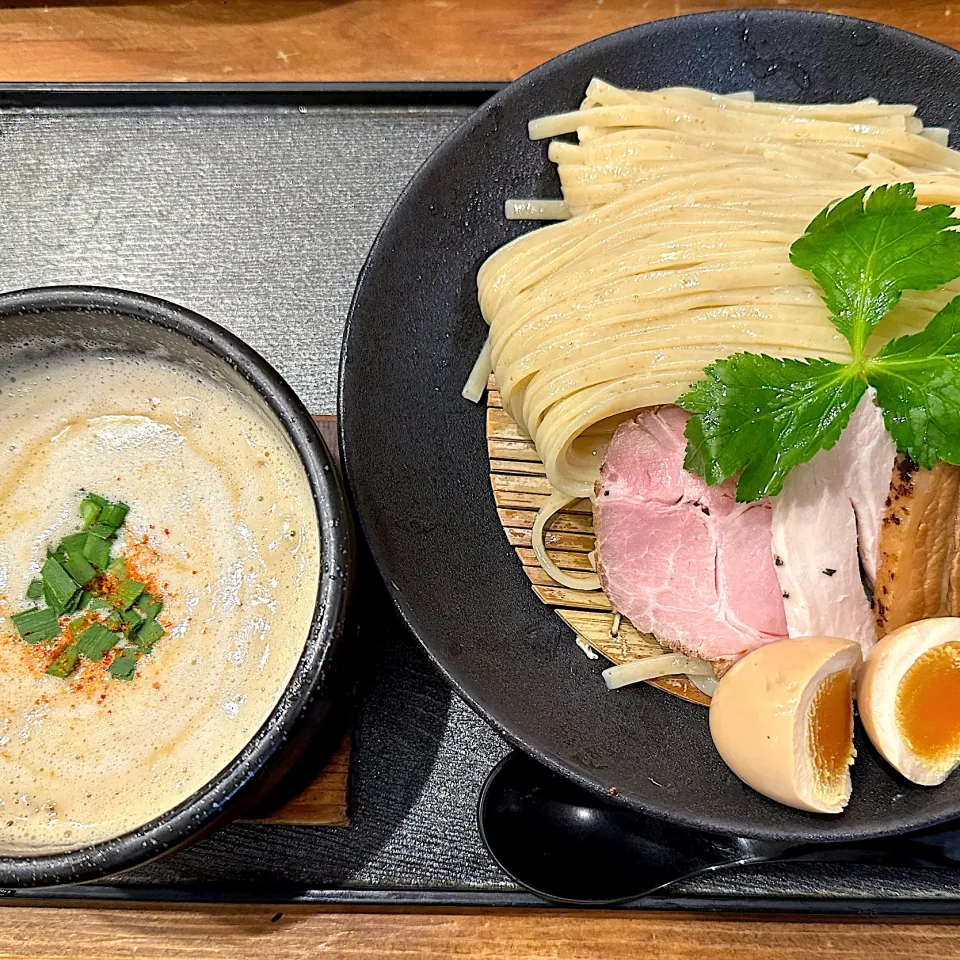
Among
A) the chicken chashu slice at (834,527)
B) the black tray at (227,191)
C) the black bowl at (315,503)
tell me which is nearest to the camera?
the black bowl at (315,503)

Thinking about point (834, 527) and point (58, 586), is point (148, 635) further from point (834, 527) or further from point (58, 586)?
point (834, 527)

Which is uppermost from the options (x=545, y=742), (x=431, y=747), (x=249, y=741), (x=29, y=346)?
(x=29, y=346)

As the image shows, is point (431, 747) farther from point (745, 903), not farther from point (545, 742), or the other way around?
point (745, 903)

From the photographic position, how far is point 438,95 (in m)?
2.18

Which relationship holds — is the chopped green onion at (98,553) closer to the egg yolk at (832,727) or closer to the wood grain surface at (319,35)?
the egg yolk at (832,727)

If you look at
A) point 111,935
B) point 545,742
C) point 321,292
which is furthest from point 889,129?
point 111,935

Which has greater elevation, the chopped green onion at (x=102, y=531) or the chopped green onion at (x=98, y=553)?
the chopped green onion at (x=102, y=531)

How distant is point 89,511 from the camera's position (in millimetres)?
1379

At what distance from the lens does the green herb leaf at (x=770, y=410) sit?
152 centimetres

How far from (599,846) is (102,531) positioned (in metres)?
1.14

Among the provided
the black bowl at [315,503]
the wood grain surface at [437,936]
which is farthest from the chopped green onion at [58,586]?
the wood grain surface at [437,936]

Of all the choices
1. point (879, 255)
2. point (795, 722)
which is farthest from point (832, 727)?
point (879, 255)

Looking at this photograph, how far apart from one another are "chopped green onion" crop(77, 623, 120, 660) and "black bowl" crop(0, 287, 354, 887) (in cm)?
31

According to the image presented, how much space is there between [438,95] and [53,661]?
5.44 ft
